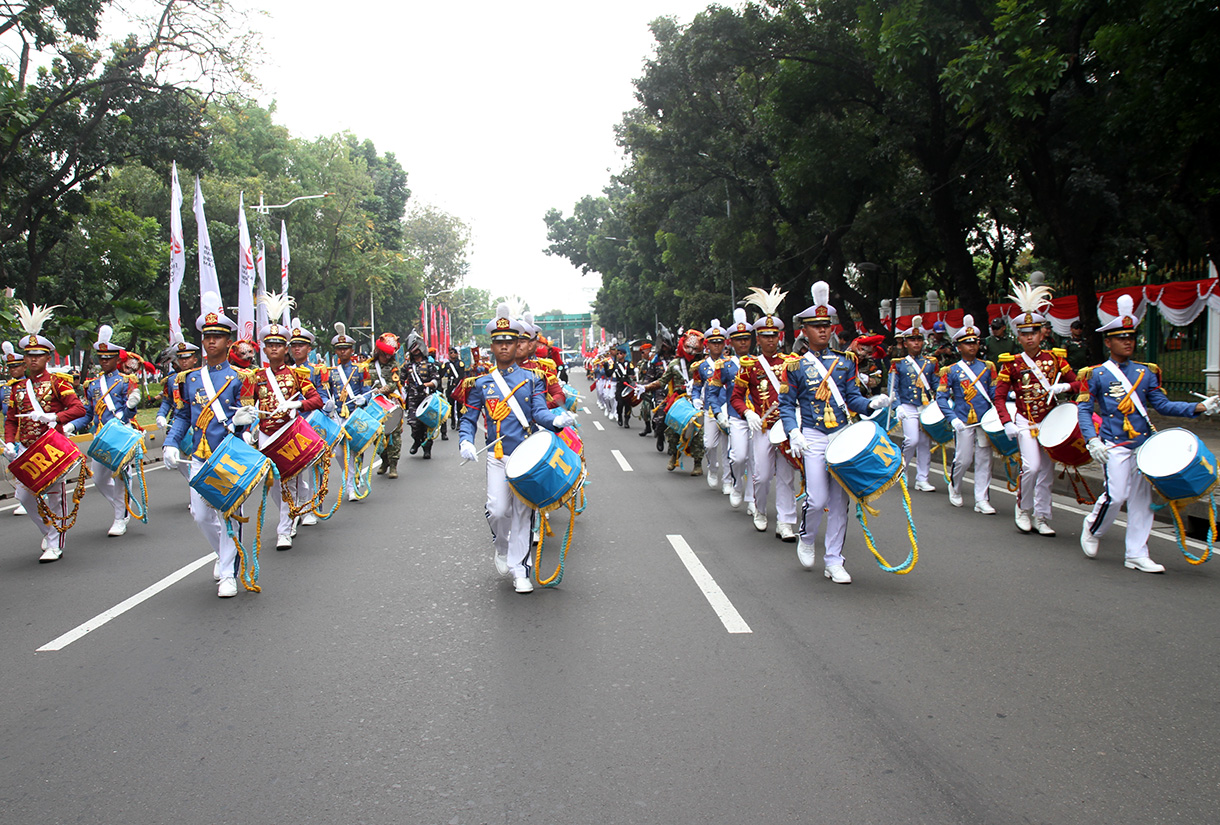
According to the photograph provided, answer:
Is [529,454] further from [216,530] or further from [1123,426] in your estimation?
[1123,426]

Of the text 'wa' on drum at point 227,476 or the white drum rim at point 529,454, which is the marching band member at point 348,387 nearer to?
the text 'wa' on drum at point 227,476

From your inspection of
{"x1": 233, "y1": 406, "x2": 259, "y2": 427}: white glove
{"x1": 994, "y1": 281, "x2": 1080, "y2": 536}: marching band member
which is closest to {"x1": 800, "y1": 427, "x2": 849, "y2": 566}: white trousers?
{"x1": 994, "y1": 281, "x2": 1080, "y2": 536}: marching band member

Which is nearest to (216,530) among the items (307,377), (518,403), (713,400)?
(518,403)

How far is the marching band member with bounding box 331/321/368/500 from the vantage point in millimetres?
10820

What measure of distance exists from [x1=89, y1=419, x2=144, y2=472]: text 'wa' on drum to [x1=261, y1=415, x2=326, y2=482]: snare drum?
1.79 m

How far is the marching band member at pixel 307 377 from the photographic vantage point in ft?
29.9

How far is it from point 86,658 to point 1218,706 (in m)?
5.74

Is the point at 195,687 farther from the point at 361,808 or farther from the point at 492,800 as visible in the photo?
the point at 492,800

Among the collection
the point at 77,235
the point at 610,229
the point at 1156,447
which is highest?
the point at 610,229

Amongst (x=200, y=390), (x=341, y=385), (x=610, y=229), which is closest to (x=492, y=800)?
(x=200, y=390)

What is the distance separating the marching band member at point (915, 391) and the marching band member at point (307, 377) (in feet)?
22.0

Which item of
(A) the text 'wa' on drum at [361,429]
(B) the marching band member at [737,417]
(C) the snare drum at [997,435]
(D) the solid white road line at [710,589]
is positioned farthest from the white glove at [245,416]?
Result: (C) the snare drum at [997,435]

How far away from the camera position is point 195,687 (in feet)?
15.3

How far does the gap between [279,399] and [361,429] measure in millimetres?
2994
